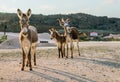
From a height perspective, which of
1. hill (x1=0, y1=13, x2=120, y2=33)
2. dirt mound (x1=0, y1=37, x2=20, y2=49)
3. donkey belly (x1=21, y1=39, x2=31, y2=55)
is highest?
hill (x1=0, y1=13, x2=120, y2=33)

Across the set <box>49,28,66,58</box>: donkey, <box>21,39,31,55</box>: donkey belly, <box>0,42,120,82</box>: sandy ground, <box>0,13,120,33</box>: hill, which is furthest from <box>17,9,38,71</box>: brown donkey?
<box>0,13,120,33</box>: hill

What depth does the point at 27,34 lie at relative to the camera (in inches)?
724

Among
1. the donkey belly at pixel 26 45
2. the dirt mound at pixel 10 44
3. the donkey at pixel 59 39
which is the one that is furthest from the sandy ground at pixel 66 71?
the dirt mound at pixel 10 44

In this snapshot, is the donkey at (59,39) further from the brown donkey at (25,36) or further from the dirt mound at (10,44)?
the dirt mound at (10,44)

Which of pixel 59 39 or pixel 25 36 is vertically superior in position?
pixel 25 36

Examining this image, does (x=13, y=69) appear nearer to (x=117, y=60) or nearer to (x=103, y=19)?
(x=117, y=60)

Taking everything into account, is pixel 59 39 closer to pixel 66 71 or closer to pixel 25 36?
pixel 66 71

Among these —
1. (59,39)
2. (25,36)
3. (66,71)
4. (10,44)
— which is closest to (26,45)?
(25,36)

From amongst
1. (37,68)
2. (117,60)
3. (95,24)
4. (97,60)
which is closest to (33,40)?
(37,68)

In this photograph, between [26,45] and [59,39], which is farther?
[59,39]

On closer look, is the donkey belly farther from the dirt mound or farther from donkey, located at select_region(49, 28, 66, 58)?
the dirt mound

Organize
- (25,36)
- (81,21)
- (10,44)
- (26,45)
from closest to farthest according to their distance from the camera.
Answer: (25,36)
(26,45)
(10,44)
(81,21)

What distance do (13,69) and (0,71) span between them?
0.78 m

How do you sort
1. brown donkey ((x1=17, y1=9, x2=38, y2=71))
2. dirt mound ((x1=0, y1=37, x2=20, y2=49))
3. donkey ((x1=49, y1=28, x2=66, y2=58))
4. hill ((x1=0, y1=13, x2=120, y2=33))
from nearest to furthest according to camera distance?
brown donkey ((x1=17, y1=9, x2=38, y2=71))
donkey ((x1=49, y1=28, x2=66, y2=58))
dirt mound ((x1=0, y1=37, x2=20, y2=49))
hill ((x1=0, y1=13, x2=120, y2=33))
